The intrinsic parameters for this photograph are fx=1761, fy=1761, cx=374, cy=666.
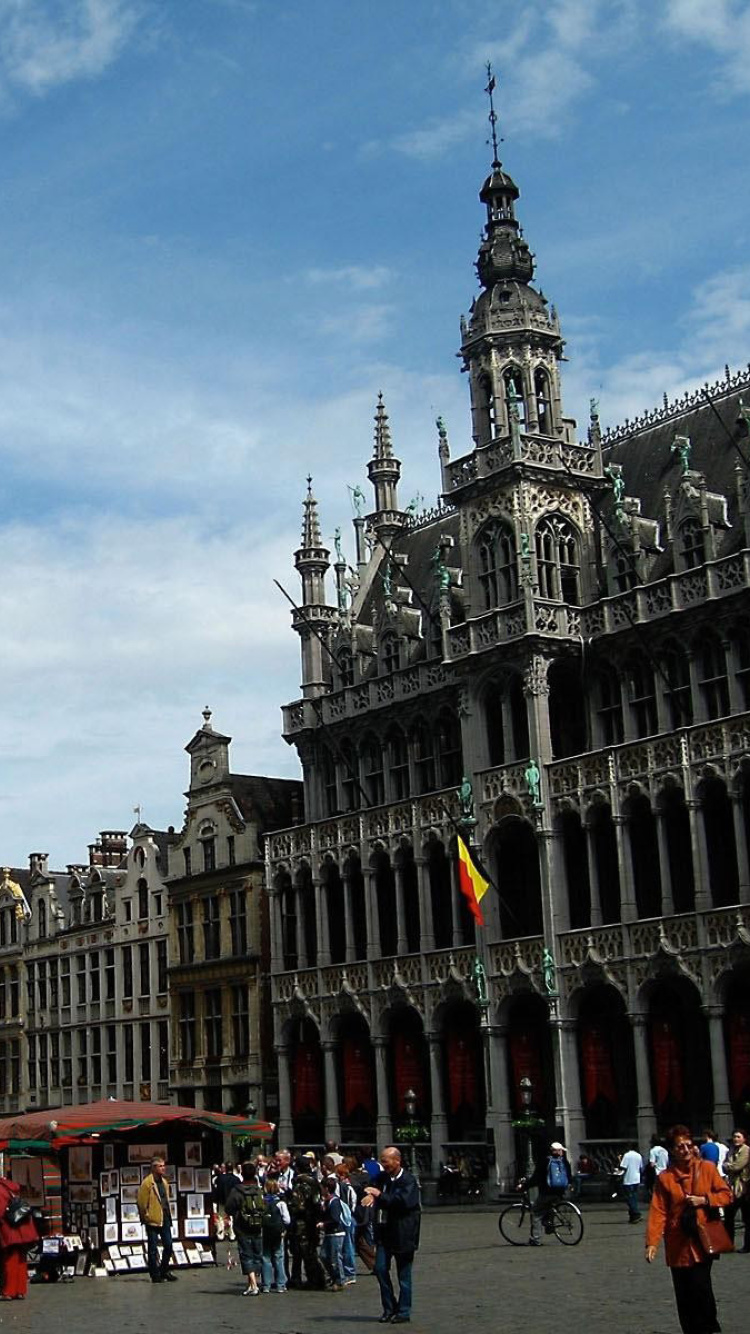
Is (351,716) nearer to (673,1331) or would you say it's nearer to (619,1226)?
(619,1226)

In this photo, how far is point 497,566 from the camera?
171 ft

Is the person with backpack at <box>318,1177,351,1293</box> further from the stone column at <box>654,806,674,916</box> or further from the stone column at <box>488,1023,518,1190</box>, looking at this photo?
the stone column at <box>488,1023,518,1190</box>

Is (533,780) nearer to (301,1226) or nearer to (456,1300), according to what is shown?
(301,1226)

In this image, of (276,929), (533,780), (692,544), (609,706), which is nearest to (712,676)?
(692,544)

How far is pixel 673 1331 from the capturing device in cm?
1816

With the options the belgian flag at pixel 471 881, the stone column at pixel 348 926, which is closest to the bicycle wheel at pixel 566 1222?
the belgian flag at pixel 471 881

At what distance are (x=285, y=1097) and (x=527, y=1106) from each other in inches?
536

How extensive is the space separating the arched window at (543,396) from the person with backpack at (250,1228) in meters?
31.8

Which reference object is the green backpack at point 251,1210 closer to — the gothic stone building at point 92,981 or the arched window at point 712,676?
the arched window at point 712,676

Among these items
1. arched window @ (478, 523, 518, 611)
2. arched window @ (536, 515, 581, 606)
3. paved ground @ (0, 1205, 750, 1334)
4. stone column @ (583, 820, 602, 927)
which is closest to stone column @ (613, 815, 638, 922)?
stone column @ (583, 820, 602, 927)

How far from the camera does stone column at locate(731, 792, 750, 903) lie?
43.4 metres

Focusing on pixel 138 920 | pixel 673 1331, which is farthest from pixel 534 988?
pixel 673 1331

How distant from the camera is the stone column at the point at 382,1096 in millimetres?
54375

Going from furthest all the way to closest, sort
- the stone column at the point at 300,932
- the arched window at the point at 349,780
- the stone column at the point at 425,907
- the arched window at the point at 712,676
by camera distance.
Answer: the stone column at the point at 300,932 → the arched window at the point at 349,780 → the stone column at the point at 425,907 → the arched window at the point at 712,676
